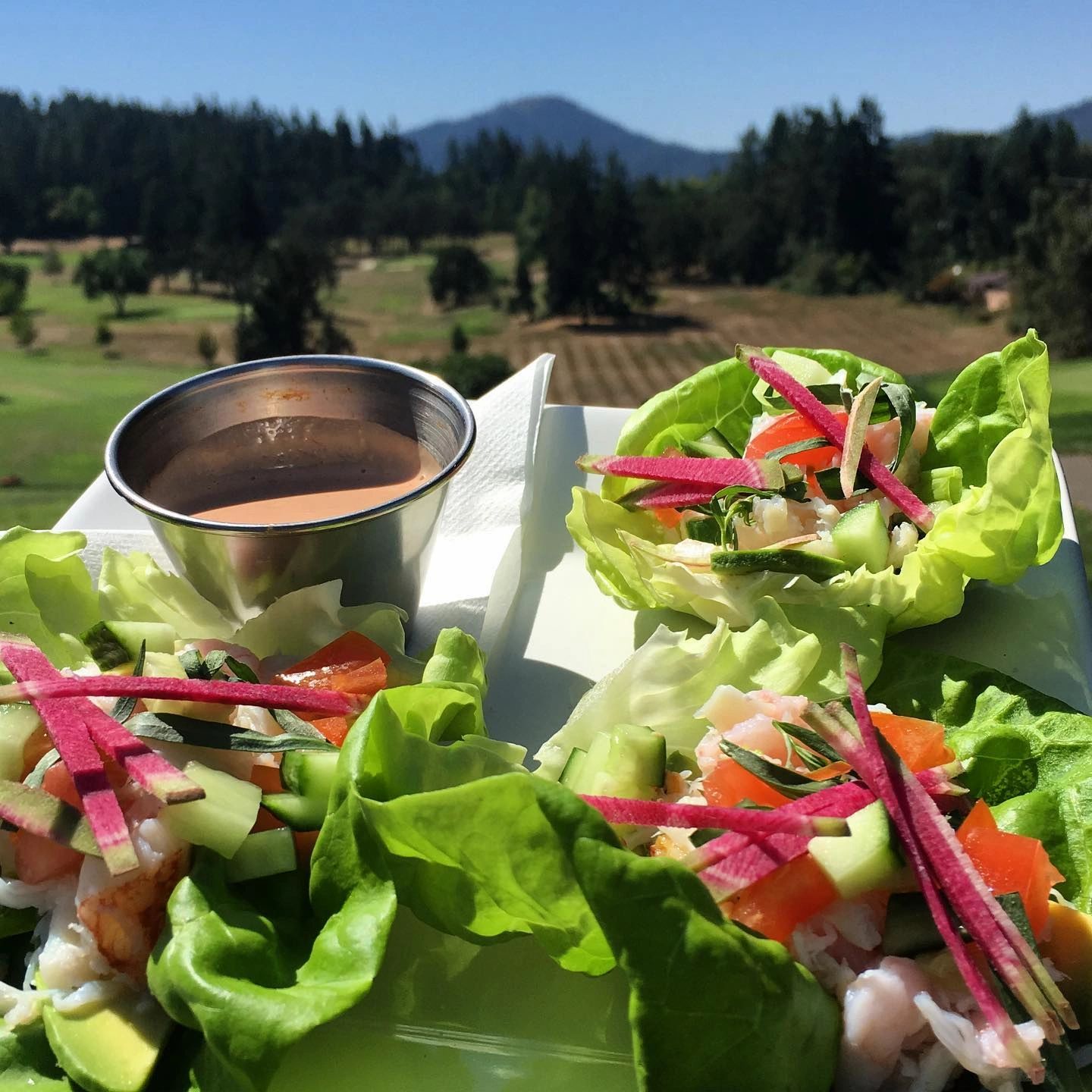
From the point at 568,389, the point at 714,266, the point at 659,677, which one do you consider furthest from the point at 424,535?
the point at 714,266

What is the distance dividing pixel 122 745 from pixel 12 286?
11.3 m

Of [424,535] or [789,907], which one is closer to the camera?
[789,907]

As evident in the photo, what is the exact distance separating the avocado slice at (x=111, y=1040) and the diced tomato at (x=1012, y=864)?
1281 mm

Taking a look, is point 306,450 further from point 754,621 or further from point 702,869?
point 702,869

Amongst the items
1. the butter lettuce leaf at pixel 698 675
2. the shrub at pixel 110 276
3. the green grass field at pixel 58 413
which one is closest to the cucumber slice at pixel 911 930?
the butter lettuce leaf at pixel 698 675

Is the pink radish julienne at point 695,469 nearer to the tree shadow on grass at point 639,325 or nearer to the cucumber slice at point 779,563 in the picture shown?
the cucumber slice at point 779,563

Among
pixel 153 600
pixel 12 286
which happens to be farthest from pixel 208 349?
pixel 153 600

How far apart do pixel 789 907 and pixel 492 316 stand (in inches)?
545

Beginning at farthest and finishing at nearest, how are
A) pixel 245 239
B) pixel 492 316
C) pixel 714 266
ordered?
pixel 714 266 < pixel 492 316 < pixel 245 239

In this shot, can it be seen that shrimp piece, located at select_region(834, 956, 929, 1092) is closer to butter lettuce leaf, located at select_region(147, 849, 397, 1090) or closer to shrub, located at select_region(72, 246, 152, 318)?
butter lettuce leaf, located at select_region(147, 849, 397, 1090)

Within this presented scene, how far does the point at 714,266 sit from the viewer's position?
16031mm

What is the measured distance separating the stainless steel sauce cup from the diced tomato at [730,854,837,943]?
1.17 metres

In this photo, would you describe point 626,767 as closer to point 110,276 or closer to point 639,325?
point 110,276

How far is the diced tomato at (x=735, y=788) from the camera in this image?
1.77m
